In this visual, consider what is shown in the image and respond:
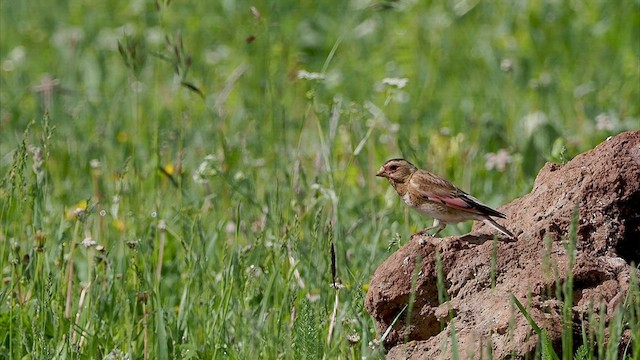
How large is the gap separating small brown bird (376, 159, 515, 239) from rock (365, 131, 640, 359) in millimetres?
105

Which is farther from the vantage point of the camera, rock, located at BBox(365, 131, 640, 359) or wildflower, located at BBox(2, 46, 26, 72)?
wildflower, located at BBox(2, 46, 26, 72)

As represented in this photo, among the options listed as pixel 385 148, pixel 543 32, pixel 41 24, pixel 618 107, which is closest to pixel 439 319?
pixel 385 148

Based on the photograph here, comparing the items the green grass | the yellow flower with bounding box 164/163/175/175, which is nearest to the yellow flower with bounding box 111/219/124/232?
the green grass

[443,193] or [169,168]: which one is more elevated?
[169,168]

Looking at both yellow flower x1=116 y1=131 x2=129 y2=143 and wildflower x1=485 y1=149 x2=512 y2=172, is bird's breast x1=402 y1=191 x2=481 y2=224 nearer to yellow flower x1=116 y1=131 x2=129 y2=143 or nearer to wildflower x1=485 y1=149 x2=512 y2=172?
wildflower x1=485 y1=149 x2=512 y2=172

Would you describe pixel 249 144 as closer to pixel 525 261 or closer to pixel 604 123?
pixel 604 123

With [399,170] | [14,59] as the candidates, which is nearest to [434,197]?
[399,170]

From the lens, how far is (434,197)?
4387 mm

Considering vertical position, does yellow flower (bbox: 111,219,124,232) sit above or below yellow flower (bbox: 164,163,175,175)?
below

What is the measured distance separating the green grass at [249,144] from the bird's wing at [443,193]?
378 mm

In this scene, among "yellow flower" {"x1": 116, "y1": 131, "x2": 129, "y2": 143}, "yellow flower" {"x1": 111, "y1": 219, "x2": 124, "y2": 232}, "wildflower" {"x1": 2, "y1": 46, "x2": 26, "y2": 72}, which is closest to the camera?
"yellow flower" {"x1": 111, "y1": 219, "x2": 124, "y2": 232}

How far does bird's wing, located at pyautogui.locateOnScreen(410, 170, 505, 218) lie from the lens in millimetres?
4156

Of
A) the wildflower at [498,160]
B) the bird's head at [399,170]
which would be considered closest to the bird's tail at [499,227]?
the bird's head at [399,170]

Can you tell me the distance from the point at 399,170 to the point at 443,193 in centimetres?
30
